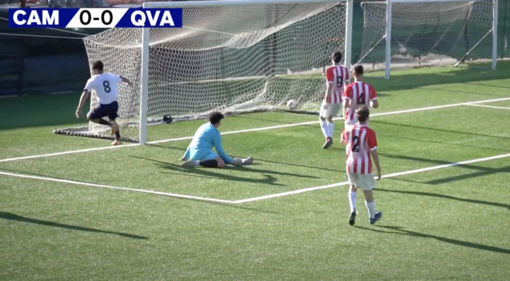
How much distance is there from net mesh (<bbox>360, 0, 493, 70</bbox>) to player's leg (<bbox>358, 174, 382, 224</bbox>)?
59.8 feet

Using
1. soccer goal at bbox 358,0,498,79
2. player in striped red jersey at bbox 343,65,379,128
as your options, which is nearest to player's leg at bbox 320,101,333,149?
player in striped red jersey at bbox 343,65,379,128

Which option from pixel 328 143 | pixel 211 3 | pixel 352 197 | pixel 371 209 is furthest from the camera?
pixel 211 3

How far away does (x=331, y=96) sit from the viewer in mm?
17516

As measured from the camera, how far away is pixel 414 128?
19797 millimetres

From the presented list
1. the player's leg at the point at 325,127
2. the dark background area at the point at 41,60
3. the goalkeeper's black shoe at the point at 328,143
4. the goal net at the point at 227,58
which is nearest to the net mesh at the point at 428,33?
the goal net at the point at 227,58

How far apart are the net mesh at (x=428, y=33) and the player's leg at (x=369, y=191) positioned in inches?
718

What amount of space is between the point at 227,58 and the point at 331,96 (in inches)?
205

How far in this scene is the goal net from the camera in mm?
19219

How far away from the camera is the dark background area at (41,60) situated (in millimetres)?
24156

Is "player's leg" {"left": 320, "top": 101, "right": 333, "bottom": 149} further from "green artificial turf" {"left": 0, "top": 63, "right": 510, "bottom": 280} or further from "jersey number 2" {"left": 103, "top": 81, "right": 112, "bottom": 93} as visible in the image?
"jersey number 2" {"left": 103, "top": 81, "right": 112, "bottom": 93}

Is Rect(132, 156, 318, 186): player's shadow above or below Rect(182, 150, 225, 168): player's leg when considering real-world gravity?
below

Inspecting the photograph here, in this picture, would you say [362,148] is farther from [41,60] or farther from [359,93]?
[41,60]

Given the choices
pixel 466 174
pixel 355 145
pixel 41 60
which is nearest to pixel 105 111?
pixel 466 174

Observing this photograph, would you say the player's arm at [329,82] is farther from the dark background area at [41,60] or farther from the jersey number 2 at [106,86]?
the dark background area at [41,60]
